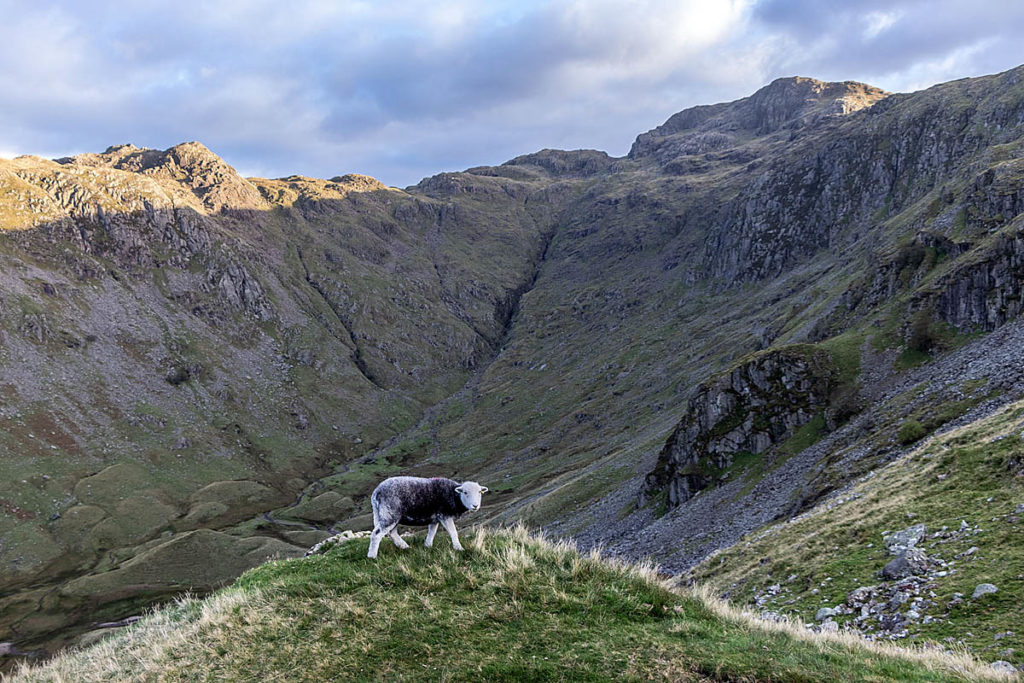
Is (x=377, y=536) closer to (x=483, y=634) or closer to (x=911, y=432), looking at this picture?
(x=483, y=634)

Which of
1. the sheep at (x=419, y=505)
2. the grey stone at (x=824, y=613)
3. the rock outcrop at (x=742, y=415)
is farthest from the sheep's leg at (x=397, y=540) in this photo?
the rock outcrop at (x=742, y=415)

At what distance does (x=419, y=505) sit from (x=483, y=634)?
5.00 m

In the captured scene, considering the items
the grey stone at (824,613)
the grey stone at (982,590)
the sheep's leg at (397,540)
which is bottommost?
the grey stone at (824,613)

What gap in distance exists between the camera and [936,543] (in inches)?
791

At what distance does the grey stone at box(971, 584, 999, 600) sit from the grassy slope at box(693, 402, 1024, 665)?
14cm

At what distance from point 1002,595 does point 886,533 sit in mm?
8598

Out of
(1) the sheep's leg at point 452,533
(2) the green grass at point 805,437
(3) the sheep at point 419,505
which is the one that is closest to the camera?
(1) the sheep's leg at point 452,533

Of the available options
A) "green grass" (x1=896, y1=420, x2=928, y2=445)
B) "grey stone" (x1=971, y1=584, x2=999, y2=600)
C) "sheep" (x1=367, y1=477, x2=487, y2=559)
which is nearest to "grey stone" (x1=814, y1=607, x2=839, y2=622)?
"grey stone" (x1=971, y1=584, x2=999, y2=600)

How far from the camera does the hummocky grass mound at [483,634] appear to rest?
9.70 meters

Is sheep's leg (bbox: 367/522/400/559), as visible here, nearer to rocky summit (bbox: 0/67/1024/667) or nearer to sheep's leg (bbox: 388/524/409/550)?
sheep's leg (bbox: 388/524/409/550)

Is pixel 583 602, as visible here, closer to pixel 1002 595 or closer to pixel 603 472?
pixel 1002 595

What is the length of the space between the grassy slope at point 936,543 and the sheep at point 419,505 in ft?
45.6

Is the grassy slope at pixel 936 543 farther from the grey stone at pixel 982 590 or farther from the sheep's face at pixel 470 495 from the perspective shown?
the sheep's face at pixel 470 495

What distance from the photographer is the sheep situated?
48.0 feet
